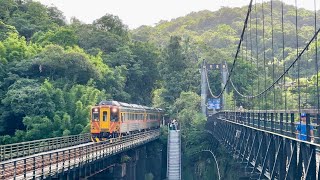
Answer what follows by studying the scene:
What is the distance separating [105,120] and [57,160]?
1530 cm

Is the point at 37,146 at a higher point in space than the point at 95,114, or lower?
lower

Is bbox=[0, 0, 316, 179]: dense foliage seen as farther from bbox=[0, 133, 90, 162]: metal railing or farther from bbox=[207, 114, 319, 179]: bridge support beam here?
bbox=[207, 114, 319, 179]: bridge support beam

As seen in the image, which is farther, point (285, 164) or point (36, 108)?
point (36, 108)

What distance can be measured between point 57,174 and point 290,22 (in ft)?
400

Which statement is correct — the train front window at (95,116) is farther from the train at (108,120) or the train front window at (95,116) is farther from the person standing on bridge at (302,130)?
the person standing on bridge at (302,130)

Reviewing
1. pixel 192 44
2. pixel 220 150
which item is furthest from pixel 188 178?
pixel 192 44

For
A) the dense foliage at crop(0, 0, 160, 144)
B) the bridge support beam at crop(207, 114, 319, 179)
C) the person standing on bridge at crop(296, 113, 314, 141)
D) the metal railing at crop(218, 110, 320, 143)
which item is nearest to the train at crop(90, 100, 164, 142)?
the dense foliage at crop(0, 0, 160, 144)

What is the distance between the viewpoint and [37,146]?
89.2ft

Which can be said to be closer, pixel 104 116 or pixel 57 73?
pixel 104 116

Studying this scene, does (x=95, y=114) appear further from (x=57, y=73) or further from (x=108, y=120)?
(x=57, y=73)

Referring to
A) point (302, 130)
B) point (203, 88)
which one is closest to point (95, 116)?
point (302, 130)

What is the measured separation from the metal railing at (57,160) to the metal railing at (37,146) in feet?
9.72

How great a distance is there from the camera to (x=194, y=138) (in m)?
43.3

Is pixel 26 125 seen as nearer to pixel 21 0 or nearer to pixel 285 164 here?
pixel 285 164
